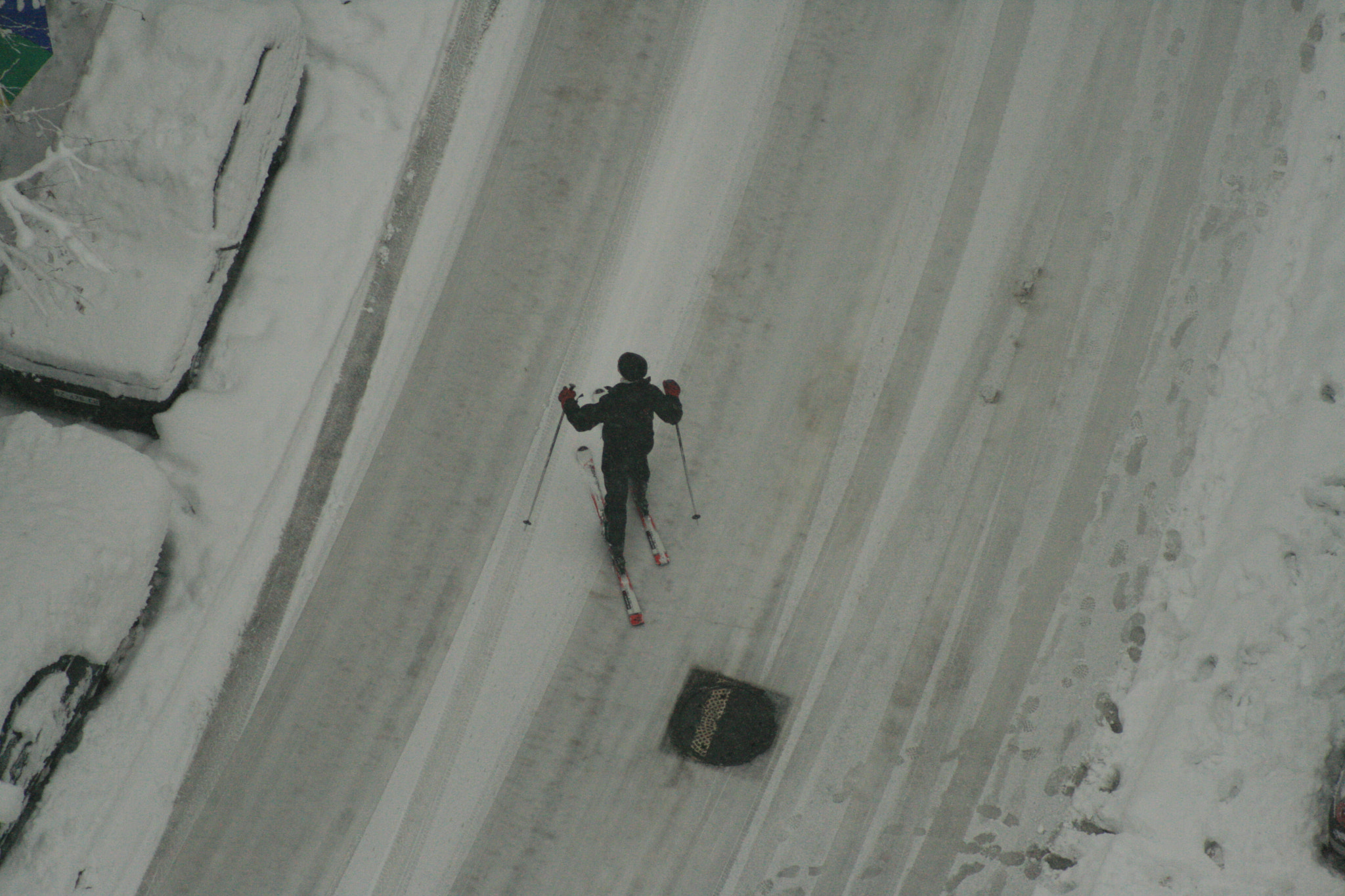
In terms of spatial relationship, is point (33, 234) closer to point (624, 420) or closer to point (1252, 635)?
point (624, 420)

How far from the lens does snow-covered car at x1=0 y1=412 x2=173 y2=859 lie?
6211 mm

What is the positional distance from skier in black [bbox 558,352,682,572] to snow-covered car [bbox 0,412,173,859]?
135 inches

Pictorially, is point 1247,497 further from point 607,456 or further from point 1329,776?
point 607,456

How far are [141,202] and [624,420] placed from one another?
4246 mm

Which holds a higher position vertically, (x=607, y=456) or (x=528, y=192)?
(x=528, y=192)

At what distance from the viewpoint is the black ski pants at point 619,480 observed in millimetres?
6914

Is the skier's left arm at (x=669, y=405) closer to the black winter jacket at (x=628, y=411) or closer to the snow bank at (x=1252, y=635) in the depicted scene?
the black winter jacket at (x=628, y=411)

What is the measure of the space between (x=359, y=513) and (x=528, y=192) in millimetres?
3319

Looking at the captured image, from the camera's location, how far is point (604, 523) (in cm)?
734

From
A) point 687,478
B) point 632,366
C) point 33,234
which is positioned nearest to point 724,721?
point 687,478

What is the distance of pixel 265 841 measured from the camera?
7.26 metres

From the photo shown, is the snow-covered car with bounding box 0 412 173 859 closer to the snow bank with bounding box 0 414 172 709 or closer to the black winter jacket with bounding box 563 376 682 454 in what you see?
the snow bank with bounding box 0 414 172 709

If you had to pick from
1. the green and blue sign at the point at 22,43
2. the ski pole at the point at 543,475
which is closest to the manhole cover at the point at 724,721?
the ski pole at the point at 543,475

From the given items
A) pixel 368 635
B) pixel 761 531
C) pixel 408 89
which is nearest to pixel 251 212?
pixel 408 89
